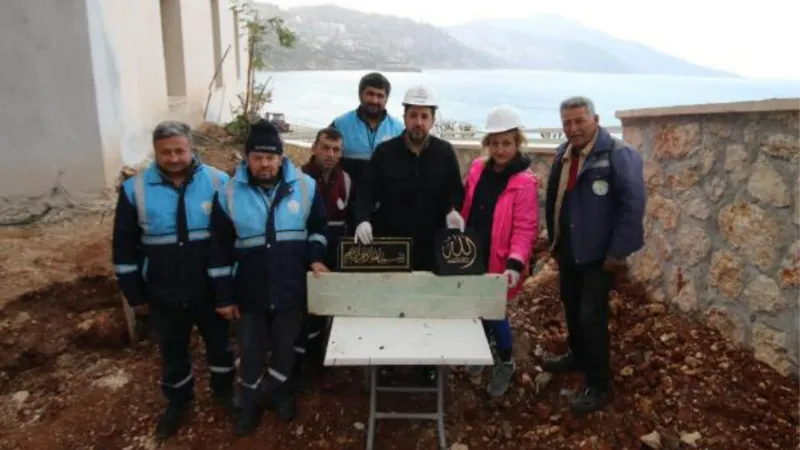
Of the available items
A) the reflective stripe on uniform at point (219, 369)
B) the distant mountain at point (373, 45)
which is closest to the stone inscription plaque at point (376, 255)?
the reflective stripe on uniform at point (219, 369)

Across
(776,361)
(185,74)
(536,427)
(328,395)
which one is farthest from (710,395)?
(185,74)

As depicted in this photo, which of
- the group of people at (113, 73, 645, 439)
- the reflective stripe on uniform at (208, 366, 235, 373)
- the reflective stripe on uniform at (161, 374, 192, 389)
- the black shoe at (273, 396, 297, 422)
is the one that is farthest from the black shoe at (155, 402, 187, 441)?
the black shoe at (273, 396, 297, 422)

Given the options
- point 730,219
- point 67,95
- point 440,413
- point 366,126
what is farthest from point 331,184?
point 67,95

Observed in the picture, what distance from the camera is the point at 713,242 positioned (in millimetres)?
3443

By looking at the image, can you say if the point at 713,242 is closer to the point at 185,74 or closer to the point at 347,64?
the point at 185,74

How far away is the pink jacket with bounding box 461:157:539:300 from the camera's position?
3.09 meters

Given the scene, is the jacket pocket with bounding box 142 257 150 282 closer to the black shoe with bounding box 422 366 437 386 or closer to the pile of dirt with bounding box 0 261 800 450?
the pile of dirt with bounding box 0 261 800 450

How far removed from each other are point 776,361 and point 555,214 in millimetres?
1420

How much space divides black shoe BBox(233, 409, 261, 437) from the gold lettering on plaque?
1420mm

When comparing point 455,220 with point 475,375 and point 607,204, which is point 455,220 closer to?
point 607,204

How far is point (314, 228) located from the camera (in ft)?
9.87

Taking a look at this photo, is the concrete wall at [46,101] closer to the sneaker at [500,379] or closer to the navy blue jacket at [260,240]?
the navy blue jacket at [260,240]

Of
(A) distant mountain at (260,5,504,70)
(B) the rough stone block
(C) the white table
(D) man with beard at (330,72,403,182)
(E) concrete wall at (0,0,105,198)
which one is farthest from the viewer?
(A) distant mountain at (260,5,504,70)

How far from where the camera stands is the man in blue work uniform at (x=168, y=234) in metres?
2.76
